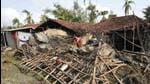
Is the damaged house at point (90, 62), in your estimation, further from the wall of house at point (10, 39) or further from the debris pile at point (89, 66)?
the wall of house at point (10, 39)

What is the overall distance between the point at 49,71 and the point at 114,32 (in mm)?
7342

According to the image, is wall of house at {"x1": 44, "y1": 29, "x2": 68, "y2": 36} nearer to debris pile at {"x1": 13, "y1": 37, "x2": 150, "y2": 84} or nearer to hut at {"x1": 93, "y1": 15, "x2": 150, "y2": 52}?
hut at {"x1": 93, "y1": 15, "x2": 150, "y2": 52}

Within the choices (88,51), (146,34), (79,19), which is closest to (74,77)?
(88,51)

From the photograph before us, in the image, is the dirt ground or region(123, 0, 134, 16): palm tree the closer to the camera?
the dirt ground

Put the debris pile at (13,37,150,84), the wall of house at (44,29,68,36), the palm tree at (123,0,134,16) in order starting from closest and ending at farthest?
the debris pile at (13,37,150,84)
the wall of house at (44,29,68,36)
the palm tree at (123,0,134,16)

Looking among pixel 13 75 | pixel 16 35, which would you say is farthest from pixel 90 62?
pixel 16 35

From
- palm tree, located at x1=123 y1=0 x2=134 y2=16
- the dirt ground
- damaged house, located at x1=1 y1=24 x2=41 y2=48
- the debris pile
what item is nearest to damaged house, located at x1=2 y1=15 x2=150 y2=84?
the debris pile

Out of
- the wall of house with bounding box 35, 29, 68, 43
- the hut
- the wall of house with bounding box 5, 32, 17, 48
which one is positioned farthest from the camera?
the wall of house with bounding box 5, 32, 17, 48

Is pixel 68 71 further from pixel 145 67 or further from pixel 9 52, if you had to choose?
pixel 9 52

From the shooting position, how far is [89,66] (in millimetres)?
15203

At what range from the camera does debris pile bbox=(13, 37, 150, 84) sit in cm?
A: 1459

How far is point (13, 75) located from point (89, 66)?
3575 millimetres

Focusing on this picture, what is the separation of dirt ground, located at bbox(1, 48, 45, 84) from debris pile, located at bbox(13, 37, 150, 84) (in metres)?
0.46

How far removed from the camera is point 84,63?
15812 millimetres
